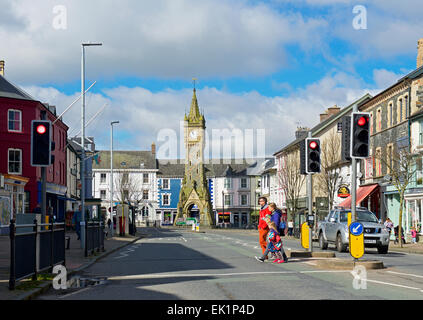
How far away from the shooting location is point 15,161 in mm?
45562

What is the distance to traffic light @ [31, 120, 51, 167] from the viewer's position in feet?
46.6

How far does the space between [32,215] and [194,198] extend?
93.5 m

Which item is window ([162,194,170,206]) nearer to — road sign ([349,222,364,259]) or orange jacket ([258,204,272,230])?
orange jacket ([258,204,272,230])

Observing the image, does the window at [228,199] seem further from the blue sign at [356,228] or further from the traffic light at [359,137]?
the traffic light at [359,137]

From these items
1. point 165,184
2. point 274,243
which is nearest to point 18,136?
point 274,243

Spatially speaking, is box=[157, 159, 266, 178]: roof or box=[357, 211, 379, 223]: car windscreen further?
box=[157, 159, 266, 178]: roof

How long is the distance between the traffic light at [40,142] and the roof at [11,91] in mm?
32040

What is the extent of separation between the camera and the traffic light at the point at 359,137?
15.2m

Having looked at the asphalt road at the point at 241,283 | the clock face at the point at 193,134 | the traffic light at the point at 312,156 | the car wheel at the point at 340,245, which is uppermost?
the clock face at the point at 193,134

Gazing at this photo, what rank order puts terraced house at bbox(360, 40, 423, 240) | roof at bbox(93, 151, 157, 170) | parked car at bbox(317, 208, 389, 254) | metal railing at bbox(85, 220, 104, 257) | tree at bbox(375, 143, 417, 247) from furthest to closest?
roof at bbox(93, 151, 157, 170), terraced house at bbox(360, 40, 423, 240), tree at bbox(375, 143, 417, 247), parked car at bbox(317, 208, 389, 254), metal railing at bbox(85, 220, 104, 257)

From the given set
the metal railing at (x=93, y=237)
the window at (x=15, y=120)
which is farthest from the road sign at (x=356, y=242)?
the window at (x=15, y=120)

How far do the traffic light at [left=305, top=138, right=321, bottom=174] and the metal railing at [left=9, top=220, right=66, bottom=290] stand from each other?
7.91 meters

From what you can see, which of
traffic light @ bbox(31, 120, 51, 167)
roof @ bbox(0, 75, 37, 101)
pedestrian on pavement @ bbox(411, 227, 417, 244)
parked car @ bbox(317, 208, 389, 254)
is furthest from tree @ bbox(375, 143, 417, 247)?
roof @ bbox(0, 75, 37, 101)

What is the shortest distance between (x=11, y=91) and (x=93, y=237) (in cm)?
2673
